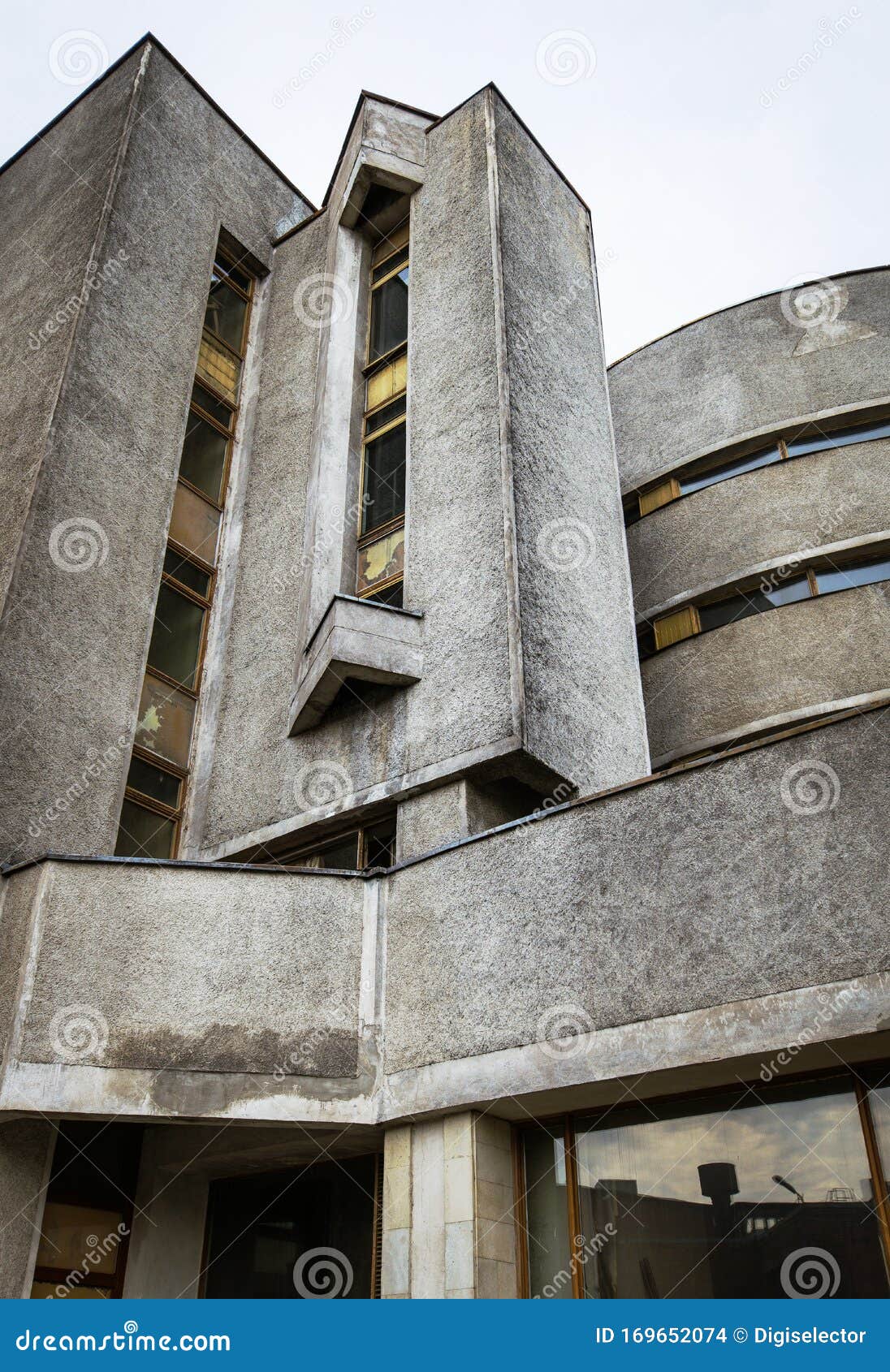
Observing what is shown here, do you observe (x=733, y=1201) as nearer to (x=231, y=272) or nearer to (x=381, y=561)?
(x=381, y=561)

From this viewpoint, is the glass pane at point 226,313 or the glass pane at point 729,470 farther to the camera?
the glass pane at point 729,470

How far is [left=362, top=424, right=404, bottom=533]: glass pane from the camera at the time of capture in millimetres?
12422

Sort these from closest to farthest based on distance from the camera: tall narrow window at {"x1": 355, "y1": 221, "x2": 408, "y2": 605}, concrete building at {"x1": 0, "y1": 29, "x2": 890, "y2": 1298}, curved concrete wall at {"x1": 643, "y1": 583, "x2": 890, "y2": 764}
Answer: concrete building at {"x1": 0, "y1": 29, "x2": 890, "y2": 1298}, tall narrow window at {"x1": 355, "y1": 221, "x2": 408, "y2": 605}, curved concrete wall at {"x1": 643, "y1": 583, "x2": 890, "y2": 764}

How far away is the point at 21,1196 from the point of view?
27.9 ft

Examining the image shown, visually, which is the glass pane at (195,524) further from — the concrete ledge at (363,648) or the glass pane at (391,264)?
the glass pane at (391,264)

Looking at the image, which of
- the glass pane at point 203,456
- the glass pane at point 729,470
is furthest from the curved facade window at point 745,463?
the glass pane at point 203,456

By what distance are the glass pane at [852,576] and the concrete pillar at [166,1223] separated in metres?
9.99

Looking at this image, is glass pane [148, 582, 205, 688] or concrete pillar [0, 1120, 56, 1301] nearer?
concrete pillar [0, 1120, 56, 1301]

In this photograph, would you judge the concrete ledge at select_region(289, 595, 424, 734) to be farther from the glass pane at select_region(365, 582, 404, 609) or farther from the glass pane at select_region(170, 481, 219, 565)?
the glass pane at select_region(170, 481, 219, 565)

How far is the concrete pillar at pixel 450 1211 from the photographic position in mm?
7614

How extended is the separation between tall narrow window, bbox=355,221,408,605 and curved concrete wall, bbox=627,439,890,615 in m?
4.85

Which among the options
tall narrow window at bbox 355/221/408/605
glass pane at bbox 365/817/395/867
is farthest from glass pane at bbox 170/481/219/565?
glass pane at bbox 365/817/395/867

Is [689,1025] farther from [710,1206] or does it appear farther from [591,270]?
[591,270]

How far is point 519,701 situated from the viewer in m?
9.43
